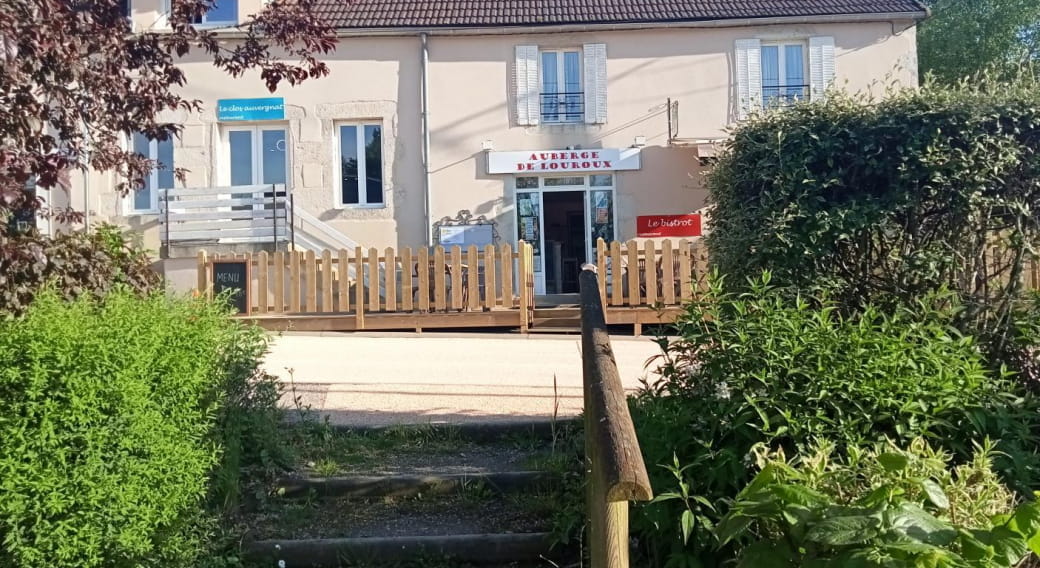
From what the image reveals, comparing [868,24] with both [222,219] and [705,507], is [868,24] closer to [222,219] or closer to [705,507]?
[222,219]

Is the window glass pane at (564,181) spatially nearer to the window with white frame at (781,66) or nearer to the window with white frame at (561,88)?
the window with white frame at (561,88)

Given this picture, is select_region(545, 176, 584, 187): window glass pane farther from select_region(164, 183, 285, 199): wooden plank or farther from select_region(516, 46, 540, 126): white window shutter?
select_region(164, 183, 285, 199): wooden plank

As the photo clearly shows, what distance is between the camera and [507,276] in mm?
12820

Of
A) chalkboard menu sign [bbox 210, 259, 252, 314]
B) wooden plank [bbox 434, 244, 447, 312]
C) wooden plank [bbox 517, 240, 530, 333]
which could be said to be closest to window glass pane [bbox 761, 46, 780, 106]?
wooden plank [bbox 517, 240, 530, 333]

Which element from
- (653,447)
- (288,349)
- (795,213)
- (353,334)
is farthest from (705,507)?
(353,334)

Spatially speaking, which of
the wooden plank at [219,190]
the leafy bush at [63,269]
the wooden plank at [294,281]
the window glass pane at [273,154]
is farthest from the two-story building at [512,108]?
the leafy bush at [63,269]

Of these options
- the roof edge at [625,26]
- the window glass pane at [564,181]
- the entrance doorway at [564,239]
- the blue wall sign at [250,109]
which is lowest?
the entrance doorway at [564,239]

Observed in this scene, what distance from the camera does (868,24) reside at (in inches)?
621

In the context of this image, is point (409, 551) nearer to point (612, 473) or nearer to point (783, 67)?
point (612, 473)

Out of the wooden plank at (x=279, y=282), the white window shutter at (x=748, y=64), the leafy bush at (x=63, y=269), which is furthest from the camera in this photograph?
the white window shutter at (x=748, y=64)

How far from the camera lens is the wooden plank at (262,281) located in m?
13.2

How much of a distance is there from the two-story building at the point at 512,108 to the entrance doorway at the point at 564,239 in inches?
7.7

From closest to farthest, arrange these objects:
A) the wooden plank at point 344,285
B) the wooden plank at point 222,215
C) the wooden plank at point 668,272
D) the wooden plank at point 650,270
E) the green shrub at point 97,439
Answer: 1. the green shrub at point 97,439
2. the wooden plank at point 668,272
3. the wooden plank at point 650,270
4. the wooden plank at point 344,285
5. the wooden plank at point 222,215

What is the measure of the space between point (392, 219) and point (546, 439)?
11.8 m
